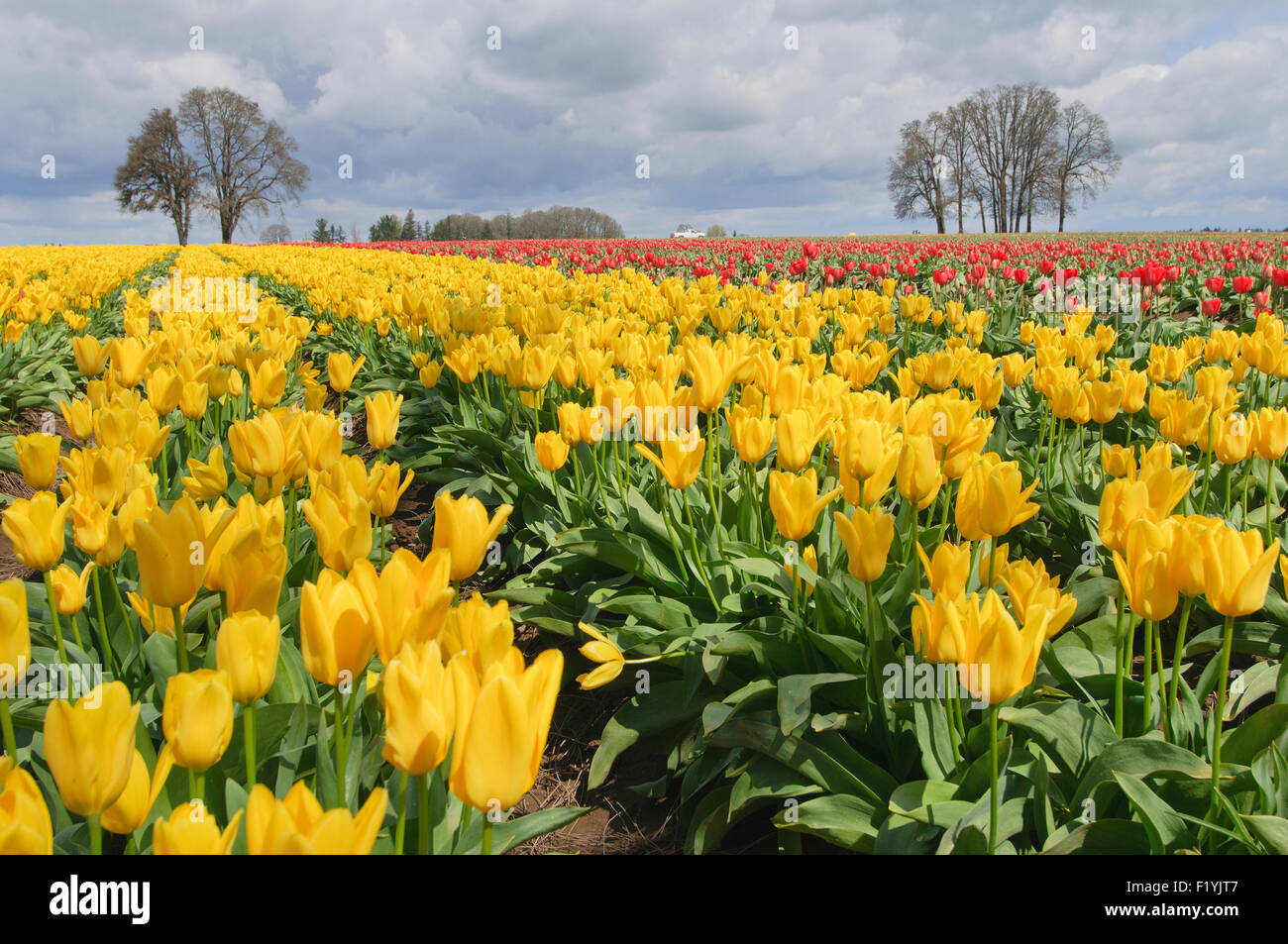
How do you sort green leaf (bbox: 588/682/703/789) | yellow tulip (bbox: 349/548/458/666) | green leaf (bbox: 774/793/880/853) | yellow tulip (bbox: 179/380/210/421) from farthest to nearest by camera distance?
1. yellow tulip (bbox: 179/380/210/421)
2. green leaf (bbox: 588/682/703/789)
3. green leaf (bbox: 774/793/880/853)
4. yellow tulip (bbox: 349/548/458/666)

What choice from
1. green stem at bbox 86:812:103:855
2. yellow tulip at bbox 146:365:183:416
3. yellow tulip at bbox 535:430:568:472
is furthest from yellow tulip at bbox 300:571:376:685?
yellow tulip at bbox 146:365:183:416

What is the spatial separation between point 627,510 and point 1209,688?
1.99 metres

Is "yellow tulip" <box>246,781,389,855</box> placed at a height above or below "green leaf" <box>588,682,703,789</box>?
above

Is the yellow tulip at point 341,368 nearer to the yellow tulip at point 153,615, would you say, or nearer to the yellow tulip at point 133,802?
the yellow tulip at point 153,615

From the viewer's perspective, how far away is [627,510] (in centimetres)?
324

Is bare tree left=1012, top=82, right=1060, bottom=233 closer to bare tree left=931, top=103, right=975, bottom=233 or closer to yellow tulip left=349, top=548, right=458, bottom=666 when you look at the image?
bare tree left=931, top=103, right=975, bottom=233

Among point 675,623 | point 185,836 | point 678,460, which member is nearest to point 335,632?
point 185,836

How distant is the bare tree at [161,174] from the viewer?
59.2m

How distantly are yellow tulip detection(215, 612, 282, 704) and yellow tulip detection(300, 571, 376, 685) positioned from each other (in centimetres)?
8

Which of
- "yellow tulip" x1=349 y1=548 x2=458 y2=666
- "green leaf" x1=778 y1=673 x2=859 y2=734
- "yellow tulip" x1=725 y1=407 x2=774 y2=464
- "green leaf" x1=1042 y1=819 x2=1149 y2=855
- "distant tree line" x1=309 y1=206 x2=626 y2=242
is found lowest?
"green leaf" x1=1042 y1=819 x2=1149 y2=855

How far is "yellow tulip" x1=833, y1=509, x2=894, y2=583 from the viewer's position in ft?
5.57
